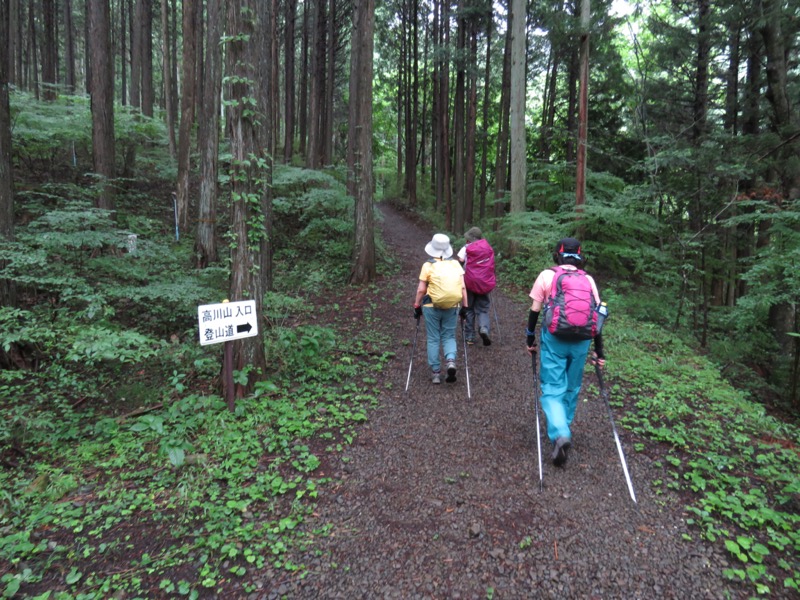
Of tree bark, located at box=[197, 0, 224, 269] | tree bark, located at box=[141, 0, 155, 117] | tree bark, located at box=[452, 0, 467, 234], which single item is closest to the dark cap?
tree bark, located at box=[197, 0, 224, 269]

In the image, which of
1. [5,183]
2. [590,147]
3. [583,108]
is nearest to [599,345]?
[5,183]

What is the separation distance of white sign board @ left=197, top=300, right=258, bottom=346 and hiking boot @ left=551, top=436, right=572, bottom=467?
339cm

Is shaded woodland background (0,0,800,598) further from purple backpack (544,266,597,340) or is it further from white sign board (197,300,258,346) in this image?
purple backpack (544,266,597,340)

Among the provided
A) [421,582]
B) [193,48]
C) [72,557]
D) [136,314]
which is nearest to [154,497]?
[72,557]

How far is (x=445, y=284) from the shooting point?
223 inches

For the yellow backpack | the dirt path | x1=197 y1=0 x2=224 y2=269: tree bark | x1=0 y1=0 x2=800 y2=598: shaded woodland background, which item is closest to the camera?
the dirt path

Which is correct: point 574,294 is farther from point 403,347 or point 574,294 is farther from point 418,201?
point 418,201

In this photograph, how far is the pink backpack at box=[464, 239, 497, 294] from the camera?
7219mm

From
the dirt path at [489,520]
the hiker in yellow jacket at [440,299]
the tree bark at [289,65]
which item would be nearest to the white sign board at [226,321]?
the dirt path at [489,520]

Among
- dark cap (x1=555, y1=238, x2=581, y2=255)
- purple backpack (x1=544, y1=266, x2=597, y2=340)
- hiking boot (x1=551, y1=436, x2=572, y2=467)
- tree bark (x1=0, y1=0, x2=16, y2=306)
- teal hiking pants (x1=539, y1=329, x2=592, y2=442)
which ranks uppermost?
tree bark (x1=0, y1=0, x2=16, y2=306)

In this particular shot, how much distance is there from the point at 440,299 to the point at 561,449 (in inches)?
91.0

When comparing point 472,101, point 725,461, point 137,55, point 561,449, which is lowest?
point 725,461

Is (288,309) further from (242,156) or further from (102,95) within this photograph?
(102,95)

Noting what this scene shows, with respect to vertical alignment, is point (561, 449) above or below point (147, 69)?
below
